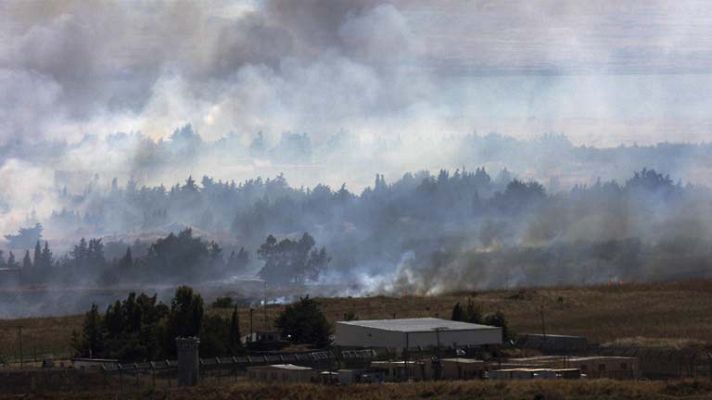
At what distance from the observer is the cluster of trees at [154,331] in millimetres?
116062

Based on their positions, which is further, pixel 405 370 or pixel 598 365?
pixel 405 370

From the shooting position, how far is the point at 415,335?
110938 mm

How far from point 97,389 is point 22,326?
71.4 meters

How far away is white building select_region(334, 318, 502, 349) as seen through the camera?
11119 centimetres

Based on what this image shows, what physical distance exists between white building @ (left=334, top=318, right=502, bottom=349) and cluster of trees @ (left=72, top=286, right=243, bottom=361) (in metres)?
9.42

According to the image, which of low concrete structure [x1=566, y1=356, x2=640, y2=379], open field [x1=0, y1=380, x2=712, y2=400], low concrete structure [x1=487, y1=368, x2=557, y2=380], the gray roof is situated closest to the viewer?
open field [x1=0, y1=380, x2=712, y2=400]

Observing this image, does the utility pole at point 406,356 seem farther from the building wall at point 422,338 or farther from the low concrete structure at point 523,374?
the low concrete structure at point 523,374

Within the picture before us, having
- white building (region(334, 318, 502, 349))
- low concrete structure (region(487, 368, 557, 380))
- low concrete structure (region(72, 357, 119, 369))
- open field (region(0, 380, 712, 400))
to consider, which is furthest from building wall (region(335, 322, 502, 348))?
low concrete structure (region(72, 357, 119, 369))

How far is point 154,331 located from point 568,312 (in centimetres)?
5268

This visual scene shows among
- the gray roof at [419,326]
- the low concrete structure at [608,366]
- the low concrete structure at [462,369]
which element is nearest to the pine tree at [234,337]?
the gray roof at [419,326]

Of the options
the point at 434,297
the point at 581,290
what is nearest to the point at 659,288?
the point at 581,290

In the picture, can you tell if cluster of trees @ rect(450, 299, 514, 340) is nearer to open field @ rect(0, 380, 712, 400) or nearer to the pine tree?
the pine tree

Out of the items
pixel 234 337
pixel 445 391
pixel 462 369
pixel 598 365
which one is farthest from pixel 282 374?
pixel 598 365

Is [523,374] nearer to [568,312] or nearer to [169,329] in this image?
[169,329]
